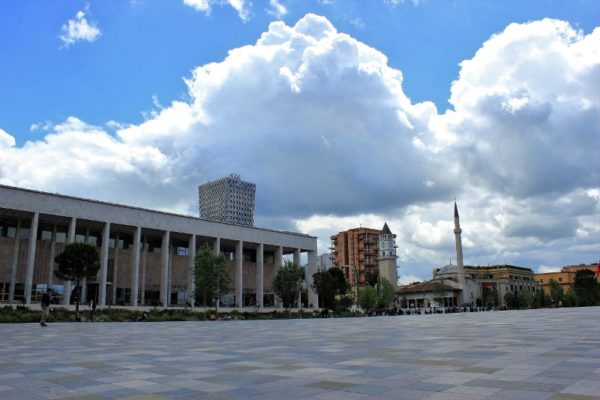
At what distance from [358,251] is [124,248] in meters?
108

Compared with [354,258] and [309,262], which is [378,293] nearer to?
[309,262]

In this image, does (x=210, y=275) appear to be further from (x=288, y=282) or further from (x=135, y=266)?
(x=135, y=266)

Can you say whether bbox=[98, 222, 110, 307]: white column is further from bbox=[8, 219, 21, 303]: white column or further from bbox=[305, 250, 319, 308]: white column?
bbox=[305, 250, 319, 308]: white column

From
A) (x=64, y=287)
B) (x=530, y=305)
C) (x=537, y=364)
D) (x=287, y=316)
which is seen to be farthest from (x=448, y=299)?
(x=537, y=364)

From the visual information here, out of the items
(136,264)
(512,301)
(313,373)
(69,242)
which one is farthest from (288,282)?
(512,301)

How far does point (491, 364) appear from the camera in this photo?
9484mm

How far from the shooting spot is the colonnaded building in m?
58.6

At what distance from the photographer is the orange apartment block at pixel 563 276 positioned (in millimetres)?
163125

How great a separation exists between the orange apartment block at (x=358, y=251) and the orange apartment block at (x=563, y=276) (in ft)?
186

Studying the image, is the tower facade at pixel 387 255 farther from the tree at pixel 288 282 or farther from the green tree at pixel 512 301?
the tree at pixel 288 282

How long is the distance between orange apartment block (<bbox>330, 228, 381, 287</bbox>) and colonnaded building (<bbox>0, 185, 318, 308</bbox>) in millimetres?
76569

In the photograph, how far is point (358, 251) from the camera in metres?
168

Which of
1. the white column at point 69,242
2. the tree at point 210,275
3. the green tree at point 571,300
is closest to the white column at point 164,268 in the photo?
the white column at point 69,242

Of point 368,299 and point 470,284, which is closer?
point 368,299
